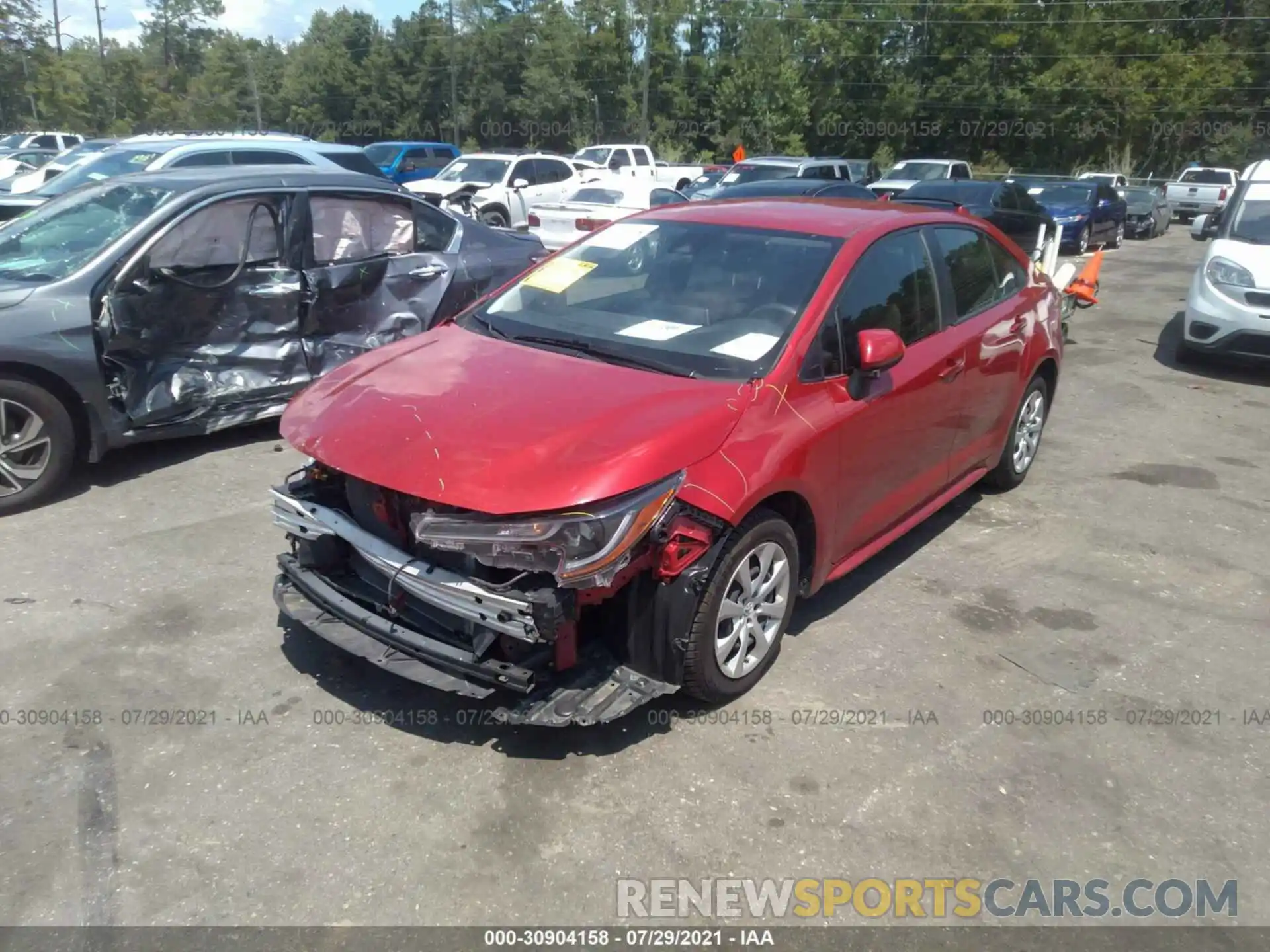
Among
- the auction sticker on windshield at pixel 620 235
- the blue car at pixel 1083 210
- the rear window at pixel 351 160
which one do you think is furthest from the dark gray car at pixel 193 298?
the blue car at pixel 1083 210

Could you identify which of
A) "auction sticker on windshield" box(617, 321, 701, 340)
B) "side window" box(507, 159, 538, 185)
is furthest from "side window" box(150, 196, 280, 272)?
"side window" box(507, 159, 538, 185)

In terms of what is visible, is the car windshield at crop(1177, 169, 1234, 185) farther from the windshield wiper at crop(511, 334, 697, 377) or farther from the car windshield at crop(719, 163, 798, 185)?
the windshield wiper at crop(511, 334, 697, 377)

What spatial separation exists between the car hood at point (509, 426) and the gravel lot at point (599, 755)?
0.98m

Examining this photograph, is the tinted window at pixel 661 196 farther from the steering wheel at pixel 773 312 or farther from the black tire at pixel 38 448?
the steering wheel at pixel 773 312

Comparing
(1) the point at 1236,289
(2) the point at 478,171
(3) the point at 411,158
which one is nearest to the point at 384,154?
(3) the point at 411,158

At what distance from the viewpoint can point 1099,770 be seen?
11.5 feet

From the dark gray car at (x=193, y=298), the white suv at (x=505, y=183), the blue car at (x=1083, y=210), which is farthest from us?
the blue car at (x=1083, y=210)

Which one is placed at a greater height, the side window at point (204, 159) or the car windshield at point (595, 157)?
the car windshield at point (595, 157)

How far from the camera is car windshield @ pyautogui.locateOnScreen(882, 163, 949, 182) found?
2506 centimetres

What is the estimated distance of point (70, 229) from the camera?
608 cm

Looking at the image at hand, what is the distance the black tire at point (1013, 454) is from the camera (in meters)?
5.81

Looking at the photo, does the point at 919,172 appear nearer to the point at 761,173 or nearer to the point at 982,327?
the point at 761,173

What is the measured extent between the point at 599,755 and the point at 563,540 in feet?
2.86

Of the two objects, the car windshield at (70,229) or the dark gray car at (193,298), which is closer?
the dark gray car at (193,298)
